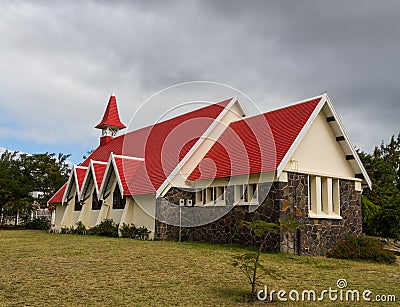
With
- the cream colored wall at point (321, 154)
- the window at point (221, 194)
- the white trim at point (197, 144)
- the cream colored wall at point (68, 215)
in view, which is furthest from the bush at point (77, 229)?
the cream colored wall at point (321, 154)

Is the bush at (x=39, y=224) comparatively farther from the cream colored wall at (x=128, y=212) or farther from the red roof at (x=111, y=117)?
the cream colored wall at (x=128, y=212)

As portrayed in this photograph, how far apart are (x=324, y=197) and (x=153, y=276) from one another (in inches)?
414

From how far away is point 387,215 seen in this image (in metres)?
26.1

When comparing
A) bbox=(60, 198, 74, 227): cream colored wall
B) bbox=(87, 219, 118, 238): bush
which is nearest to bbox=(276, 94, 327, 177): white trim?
bbox=(87, 219, 118, 238): bush

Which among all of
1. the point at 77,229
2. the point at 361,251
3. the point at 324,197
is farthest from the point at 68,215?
the point at 361,251

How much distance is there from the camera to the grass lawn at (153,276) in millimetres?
8344

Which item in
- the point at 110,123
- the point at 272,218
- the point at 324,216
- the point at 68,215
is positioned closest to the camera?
the point at 272,218

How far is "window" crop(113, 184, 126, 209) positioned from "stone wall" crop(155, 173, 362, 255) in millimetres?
3404

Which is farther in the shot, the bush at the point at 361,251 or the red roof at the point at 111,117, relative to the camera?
the red roof at the point at 111,117

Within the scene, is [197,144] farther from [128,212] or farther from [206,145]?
[128,212]

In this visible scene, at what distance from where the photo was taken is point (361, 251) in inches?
650

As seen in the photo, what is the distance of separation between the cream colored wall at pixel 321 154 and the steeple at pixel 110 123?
22100mm

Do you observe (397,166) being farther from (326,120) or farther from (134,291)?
(134,291)

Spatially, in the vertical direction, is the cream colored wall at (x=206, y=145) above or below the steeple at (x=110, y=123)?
below
